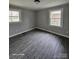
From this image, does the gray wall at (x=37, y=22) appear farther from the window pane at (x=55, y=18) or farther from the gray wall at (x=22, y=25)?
the window pane at (x=55, y=18)

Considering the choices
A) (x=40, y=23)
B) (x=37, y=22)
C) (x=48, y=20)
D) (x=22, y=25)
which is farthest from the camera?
(x=37, y=22)

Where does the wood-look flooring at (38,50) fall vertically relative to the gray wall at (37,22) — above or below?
below

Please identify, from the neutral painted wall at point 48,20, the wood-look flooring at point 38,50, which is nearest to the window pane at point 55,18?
the neutral painted wall at point 48,20

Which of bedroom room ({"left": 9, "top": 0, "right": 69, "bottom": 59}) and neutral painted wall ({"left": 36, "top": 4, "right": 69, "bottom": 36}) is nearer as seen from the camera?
bedroom room ({"left": 9, "top": 0, "right": 69, "bottom": 59})

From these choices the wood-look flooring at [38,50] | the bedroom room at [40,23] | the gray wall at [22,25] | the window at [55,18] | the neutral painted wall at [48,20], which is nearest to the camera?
the wood-look flooring at [38,50]

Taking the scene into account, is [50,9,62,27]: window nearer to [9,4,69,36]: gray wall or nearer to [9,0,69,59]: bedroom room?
[9,0,69,59]: bedroom room

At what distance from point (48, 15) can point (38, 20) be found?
2.26 m

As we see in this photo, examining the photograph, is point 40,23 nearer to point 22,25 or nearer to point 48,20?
point 48,20

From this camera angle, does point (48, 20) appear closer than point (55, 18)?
No

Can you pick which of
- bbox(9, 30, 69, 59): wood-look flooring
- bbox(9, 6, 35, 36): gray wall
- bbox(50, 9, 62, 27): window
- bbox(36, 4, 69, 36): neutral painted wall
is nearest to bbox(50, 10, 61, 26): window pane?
bbox(50, 9, 62, 27): window

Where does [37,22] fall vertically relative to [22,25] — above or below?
above

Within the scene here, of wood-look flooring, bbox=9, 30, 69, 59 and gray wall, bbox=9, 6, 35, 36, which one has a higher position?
gray wall, bbox=9, 6, 35, 36

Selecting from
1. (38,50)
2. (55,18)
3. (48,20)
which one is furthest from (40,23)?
(38,50)
